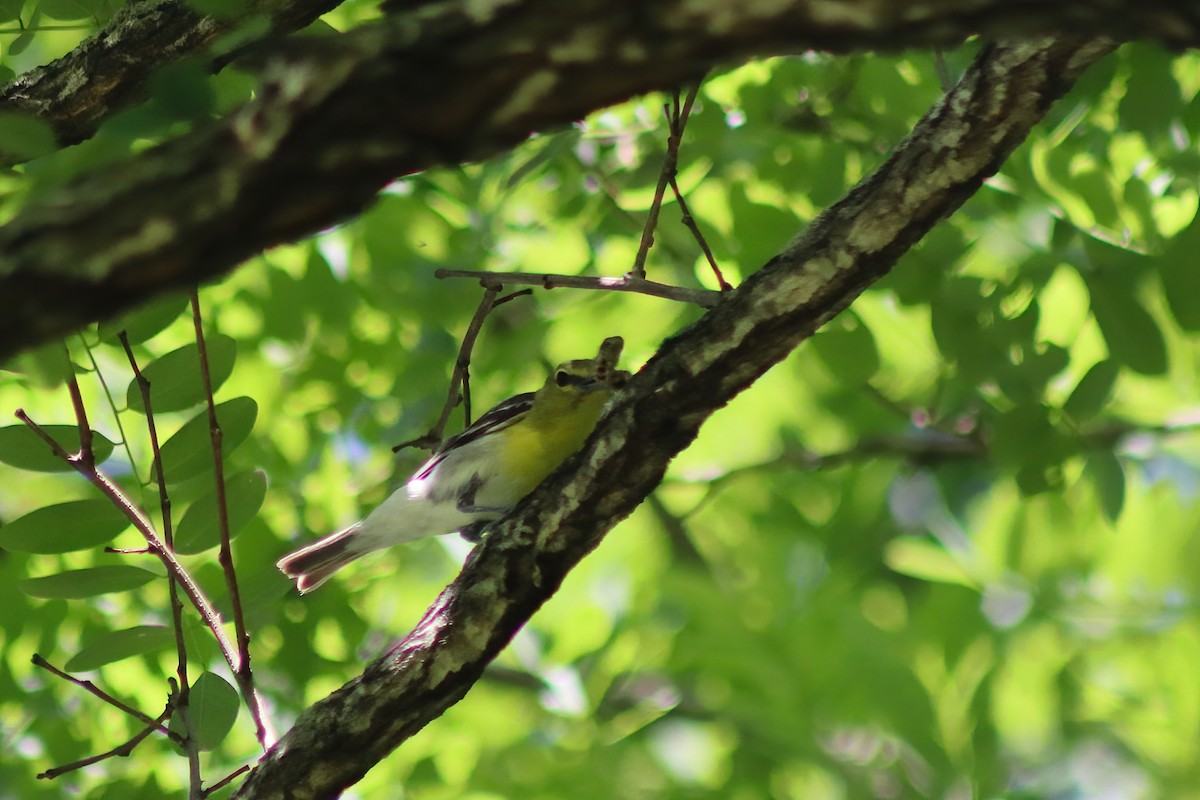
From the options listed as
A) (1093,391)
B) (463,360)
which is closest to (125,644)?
(463,360)

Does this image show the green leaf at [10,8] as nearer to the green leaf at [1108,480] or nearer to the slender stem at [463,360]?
the slender stem at [463,360]

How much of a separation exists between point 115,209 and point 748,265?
3178 millimetres

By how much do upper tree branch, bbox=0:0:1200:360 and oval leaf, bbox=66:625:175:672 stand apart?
1885 millimetres

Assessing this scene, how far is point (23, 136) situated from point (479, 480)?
3455 mm

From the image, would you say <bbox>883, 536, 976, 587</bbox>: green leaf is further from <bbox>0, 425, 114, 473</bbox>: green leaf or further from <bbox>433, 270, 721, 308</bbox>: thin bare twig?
<bbox>0, 425, 114, 473</bbox>: green leaf

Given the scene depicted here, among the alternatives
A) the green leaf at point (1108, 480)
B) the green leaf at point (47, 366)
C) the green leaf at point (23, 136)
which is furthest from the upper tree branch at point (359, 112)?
the green leaf at point (1108, 480)

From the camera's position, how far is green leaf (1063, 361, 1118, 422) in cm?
379

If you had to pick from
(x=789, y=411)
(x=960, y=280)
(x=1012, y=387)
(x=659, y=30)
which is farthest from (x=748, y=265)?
(x=659, y=30)

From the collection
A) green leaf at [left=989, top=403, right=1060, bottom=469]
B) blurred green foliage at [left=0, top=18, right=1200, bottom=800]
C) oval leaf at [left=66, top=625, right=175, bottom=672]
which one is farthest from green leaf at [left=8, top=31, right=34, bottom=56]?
green leaf at [left=989, top=403, right=1060, bottom=469]

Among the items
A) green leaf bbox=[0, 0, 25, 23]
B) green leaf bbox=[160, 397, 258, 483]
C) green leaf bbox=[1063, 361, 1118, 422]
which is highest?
green leaf bbox=[0, 0, 25, 23]

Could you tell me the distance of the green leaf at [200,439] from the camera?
3061 mm

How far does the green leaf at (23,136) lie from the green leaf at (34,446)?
4.04 feet

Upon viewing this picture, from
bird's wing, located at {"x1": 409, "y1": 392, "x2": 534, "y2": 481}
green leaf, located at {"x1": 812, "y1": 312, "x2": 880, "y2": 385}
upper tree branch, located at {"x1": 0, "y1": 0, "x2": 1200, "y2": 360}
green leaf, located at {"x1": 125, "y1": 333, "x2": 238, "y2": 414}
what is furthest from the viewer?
bird's wing, located at {"x1": 409, "y1": 392, "x2": 534, "y2": 481}

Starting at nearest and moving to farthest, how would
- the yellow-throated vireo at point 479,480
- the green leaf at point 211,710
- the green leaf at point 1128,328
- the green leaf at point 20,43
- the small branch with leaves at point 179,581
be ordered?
the small branch with leaves at point 179,581 → the green leaf at point 211,710 → the green leaf at point 20,43 → the green leaf at point 1128,328 → the yellow-throated vireo at point 479,480
